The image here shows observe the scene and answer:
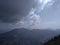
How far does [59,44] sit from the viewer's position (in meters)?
77.4
